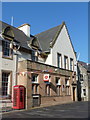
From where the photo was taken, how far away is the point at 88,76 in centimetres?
3372

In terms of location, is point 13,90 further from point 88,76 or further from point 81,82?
point 88,76

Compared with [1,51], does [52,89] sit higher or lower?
lower

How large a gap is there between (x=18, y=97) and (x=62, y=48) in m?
12.4

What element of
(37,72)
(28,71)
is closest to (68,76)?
(37,72)

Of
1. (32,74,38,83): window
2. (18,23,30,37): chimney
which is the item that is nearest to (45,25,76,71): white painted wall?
(18,23,30,37): chimney

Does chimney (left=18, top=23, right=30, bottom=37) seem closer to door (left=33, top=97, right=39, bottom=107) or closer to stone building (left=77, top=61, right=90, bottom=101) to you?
door (left=33, top=97, right=39, bottom=107)

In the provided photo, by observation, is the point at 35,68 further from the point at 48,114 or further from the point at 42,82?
the point at 48,114

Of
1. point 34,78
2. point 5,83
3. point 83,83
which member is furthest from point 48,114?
point 83,83

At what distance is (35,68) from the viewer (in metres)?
17.3

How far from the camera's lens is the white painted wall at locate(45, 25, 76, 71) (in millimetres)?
22016

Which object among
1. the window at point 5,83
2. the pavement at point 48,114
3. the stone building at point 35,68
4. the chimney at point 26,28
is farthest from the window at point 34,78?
the chimney at point 26,28

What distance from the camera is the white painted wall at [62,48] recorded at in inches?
867

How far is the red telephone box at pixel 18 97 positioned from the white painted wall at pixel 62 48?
7517mm

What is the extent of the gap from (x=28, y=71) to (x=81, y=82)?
1745 centimetres
